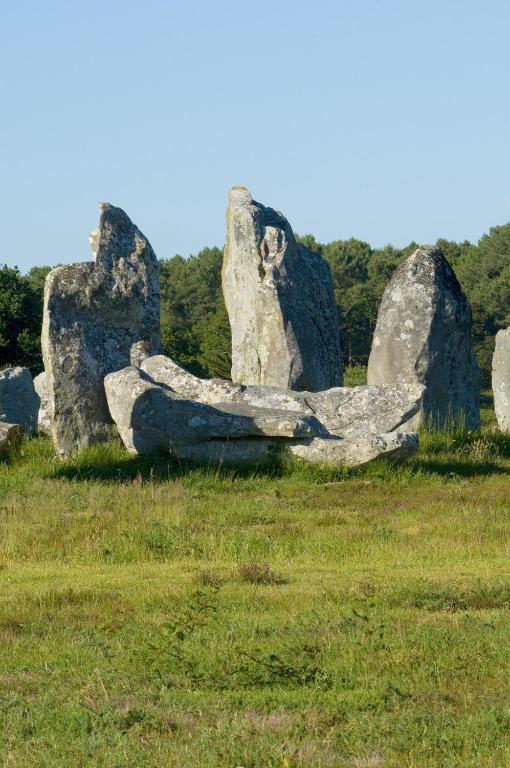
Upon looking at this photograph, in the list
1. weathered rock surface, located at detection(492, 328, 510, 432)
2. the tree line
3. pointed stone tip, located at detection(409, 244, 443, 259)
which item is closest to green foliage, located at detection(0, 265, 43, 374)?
the tree line

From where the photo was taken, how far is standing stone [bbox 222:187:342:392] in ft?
82.7

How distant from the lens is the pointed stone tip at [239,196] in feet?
88.8

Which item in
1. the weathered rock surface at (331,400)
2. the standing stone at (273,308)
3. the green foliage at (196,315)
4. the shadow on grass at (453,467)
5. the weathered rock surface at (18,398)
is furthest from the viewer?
the green foliage at (196,315)

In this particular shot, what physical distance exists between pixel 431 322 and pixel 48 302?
7635 millimetres

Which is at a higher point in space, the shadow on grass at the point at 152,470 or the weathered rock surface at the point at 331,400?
the weathered rock surface at the point at 331,400

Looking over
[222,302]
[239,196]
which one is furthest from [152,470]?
[222,302]

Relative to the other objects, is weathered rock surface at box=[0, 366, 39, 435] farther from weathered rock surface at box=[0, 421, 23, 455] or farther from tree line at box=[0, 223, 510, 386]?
tree line at box=[0, 223, 510, 386]

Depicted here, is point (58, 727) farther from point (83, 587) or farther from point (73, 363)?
point (73, 363)

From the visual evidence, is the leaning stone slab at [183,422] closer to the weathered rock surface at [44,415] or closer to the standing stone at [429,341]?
the weathered rock surface at [44,415]

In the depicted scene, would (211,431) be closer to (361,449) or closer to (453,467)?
(361,449)

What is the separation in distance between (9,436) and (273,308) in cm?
676

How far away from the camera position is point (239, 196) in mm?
27359

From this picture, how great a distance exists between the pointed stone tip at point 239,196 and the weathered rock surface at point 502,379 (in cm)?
796

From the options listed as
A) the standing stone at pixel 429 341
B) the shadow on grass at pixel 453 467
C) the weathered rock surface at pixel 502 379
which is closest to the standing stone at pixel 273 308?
the standing stone at pixel 429 341
